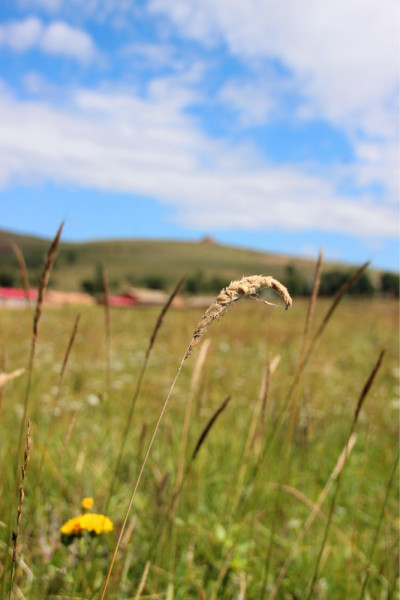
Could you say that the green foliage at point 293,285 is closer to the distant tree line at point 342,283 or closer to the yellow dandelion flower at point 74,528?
the distant tree line at point 342,283

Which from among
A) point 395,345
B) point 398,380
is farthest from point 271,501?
point 395,345

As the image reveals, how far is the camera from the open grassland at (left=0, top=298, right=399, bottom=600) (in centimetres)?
154

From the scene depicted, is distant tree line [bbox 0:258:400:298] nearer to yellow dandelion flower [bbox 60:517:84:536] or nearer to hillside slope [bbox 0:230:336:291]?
yellow dandelion flower [bbox 60:517:84:536]

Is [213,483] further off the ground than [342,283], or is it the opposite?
[342,283]

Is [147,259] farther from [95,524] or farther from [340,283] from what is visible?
[95,524]

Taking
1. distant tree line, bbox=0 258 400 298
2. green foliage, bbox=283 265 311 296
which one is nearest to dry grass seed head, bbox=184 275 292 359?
green foliage, bbox=283 265 311 296

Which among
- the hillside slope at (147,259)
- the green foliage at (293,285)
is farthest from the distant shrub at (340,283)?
the hillside slope at (147,259)

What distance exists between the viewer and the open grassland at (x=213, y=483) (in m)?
1.54

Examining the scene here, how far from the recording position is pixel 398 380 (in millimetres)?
6070

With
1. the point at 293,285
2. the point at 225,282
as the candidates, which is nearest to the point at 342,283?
the point at 293,285

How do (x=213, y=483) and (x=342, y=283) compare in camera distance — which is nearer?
(x=213, y=483)

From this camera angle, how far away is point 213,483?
108 inches

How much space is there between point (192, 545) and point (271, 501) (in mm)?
789

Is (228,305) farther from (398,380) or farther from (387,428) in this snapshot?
(398,380)
